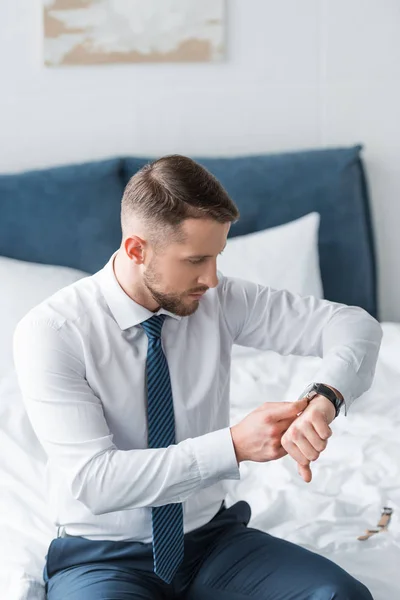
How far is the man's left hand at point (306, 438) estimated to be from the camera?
1481 mm

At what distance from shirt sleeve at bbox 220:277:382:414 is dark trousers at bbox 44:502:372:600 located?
1.37ft

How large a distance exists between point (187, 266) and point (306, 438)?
1.27 feet

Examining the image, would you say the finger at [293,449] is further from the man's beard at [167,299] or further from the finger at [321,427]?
the man's beard at [167,299]

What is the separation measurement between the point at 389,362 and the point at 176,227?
135 centimetres

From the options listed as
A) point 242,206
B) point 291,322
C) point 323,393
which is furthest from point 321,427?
point 242,206

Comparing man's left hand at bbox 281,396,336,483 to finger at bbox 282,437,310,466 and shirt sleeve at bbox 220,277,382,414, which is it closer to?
finger at bbox 282,437,310,466

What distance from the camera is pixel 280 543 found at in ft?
5.45

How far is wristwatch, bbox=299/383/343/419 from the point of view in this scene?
5.33ft

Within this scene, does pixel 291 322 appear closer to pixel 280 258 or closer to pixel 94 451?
pixel 94 451

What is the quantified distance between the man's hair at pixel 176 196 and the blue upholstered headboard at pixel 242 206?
1.44 m

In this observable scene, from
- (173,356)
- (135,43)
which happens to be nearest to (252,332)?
(173,356)

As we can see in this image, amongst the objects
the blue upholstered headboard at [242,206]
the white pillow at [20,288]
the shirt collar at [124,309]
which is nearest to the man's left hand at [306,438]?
the shirt collar at [124,309]

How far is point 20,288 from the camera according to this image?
2.77 m

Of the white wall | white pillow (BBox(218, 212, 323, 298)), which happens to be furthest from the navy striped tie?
the white wall
